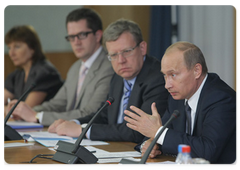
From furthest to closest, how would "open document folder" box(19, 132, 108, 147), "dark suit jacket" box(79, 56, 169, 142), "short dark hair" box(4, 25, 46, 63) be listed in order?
"short dark hair" box(4, 25, 46, 63), "dark suit jacket" box(79, 56, 169, 142), "open document folder" box(19, 132, 108, 147)

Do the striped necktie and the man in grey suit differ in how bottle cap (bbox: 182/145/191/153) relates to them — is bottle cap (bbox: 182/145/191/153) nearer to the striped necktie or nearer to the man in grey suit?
the man in grey suit

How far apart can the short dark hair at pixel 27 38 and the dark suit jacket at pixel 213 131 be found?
3168 mm

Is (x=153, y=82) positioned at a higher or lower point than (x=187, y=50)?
lower

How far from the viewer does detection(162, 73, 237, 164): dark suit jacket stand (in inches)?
75.0

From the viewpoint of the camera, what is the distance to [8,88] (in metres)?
5.00

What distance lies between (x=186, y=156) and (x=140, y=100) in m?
1.19

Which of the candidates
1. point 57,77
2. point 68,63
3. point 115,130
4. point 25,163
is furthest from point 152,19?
point 25,163

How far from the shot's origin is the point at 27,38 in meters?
4.84

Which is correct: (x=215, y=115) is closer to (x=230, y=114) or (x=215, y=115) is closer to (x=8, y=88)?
(x=230, y=114)

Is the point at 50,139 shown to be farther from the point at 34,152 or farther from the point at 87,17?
the point at 87,17

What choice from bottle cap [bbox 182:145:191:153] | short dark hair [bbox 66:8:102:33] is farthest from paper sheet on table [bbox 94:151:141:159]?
short dark hair [bbox 66:8:102:33]

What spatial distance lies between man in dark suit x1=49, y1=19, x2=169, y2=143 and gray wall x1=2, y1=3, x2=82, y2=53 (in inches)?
143

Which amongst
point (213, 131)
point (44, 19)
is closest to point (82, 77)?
point (213, 131)

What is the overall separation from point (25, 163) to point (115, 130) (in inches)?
33.4
